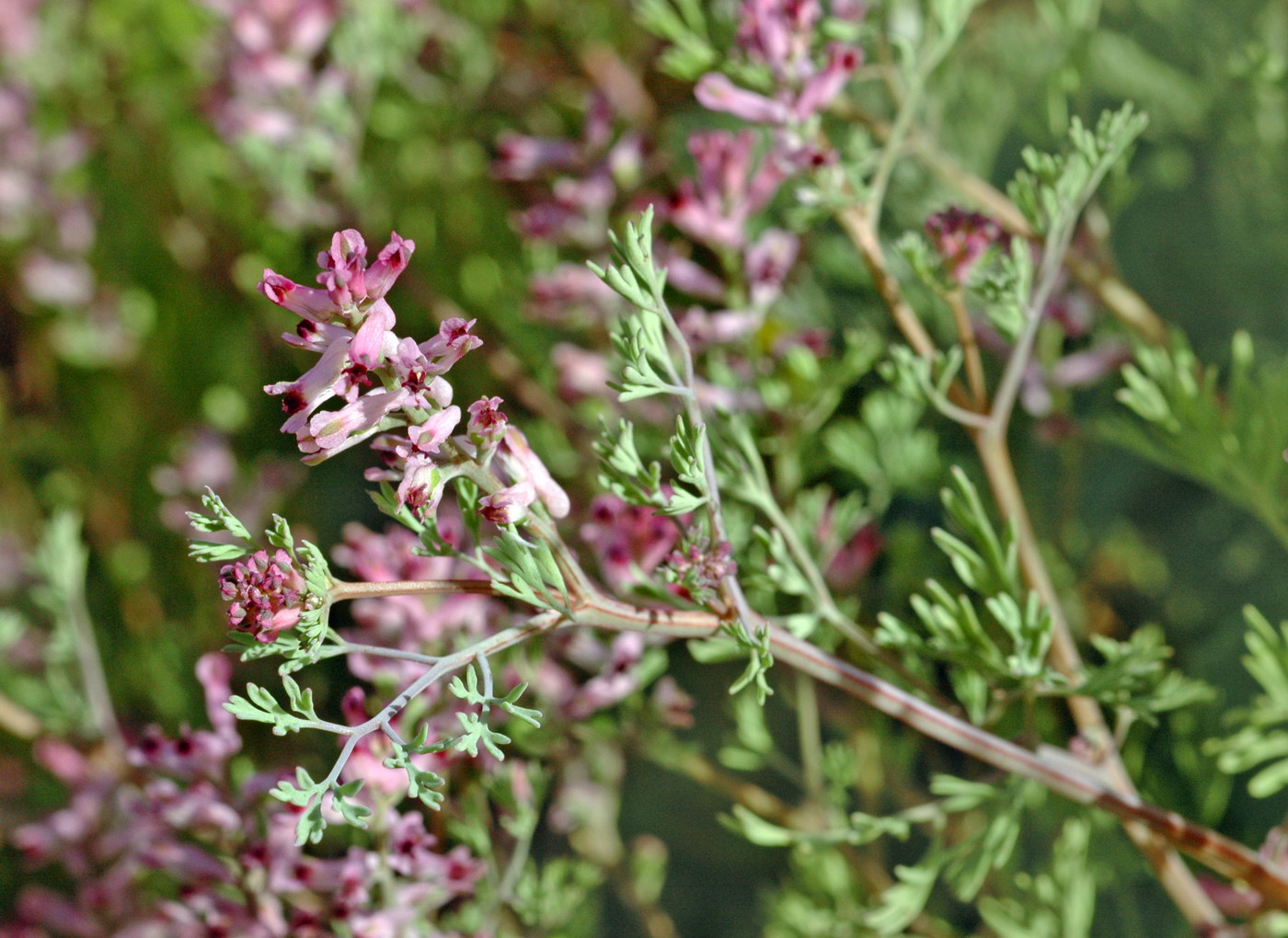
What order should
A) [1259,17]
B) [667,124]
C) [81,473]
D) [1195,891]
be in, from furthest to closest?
[81,473], [667,124], [1259,17], [1195,891]

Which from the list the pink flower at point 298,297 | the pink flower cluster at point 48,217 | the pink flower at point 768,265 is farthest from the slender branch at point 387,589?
the pink flower cluster at point 48,217

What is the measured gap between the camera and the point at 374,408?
0.43 m

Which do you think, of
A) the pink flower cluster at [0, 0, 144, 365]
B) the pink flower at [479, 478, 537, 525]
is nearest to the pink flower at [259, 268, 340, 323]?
the pink flower at [479, 478, 537, 525]

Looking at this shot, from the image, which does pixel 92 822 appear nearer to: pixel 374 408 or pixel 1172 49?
pixel 374 408

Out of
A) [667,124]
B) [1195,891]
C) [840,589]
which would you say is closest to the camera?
[1195,891]

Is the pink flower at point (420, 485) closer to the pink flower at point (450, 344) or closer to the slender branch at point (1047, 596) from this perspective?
the pink flower at point (450, 344)

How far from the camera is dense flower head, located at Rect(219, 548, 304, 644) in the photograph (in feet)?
1.39

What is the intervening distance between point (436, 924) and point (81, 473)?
2.76 feet

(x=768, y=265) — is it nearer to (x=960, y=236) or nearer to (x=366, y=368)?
(x=960, y=236)

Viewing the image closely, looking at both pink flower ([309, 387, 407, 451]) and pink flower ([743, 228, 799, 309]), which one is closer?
pink flower ([309, 387, 407, 451])

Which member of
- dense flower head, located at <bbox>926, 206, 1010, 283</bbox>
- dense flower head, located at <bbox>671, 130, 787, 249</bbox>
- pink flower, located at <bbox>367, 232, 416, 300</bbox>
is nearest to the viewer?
pink flower, located at <bbox>367, 232, 416, 300</bbox>

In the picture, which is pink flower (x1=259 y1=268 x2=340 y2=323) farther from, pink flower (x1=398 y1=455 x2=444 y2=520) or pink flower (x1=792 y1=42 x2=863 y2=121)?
pink flower (x1=792 y1=42 x2=863 y2=121)

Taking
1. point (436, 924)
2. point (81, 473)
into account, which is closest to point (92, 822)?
point (436, 924)

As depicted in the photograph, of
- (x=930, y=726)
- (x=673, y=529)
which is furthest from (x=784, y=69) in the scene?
(x=930, y=726)
